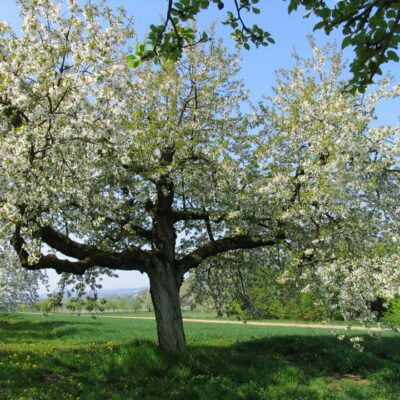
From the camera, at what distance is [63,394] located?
8055 mm

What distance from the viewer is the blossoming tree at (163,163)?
7.80 m

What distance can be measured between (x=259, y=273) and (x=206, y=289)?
2829 mm

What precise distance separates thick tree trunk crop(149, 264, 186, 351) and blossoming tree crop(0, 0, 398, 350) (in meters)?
0.05

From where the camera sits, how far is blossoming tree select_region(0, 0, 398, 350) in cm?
780

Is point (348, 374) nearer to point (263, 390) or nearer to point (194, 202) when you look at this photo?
point (263, 390)

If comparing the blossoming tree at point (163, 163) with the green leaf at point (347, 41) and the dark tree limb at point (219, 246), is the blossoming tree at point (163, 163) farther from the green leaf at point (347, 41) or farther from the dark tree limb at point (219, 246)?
the green leaf at point (347, 41)

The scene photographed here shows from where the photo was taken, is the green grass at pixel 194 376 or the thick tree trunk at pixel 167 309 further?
the thick tree trunk at pixel 167 309

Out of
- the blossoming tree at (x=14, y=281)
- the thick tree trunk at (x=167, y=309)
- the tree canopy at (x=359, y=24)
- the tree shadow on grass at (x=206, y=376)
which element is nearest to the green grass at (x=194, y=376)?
the tree shadow on grass at (x=206, y=376)

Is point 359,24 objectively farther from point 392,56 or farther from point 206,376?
point 206,376

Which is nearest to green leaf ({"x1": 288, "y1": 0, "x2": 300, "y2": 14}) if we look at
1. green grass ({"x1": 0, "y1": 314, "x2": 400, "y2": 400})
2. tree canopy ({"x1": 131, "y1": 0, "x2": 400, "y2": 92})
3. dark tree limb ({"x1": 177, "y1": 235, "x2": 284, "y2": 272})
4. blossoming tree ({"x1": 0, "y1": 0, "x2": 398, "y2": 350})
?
tree canopy ({"x1": 131, "y1": 0, "x2": 400, "y2": 92})

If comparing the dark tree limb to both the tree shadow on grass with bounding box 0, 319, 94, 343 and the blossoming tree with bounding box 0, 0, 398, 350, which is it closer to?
the blossoming tree with bounding box 0, 0, 398, 350

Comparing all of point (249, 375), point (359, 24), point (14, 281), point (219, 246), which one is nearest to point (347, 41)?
point (359, 24)

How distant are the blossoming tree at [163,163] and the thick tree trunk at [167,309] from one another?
0.05 m

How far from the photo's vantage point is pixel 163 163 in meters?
12.6
